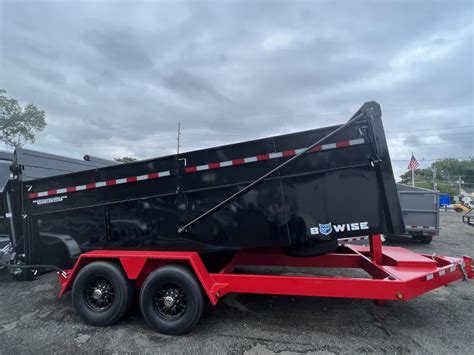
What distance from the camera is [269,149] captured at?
3.49m

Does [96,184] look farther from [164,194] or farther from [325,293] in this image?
[325,293]

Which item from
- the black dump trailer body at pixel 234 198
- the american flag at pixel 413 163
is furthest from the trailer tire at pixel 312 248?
the american flag at pixel 413 163

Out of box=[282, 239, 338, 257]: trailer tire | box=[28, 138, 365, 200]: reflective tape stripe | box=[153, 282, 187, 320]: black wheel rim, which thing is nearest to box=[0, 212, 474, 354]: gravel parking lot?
box=[153, 282, 187, 320]: black wheel rim

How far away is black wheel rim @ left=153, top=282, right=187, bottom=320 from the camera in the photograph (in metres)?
3.47

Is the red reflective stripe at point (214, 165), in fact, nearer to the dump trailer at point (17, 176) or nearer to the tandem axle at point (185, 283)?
the tandem axle at point (185, 283)

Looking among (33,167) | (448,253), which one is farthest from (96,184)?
(448,253)

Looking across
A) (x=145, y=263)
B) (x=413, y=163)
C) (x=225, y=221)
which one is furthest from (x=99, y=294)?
(x=413, y=163)

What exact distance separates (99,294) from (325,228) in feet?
10.1

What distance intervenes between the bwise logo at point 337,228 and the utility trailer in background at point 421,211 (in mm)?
6432

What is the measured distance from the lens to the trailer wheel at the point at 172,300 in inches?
133

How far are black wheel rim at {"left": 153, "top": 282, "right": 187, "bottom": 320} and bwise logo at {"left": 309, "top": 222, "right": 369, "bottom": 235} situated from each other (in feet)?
5.95

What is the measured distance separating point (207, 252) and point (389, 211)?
2290mm

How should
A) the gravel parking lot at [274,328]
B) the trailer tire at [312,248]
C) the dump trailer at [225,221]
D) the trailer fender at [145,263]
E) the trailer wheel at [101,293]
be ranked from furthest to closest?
the trailer wheel at [101,293] → the trailer tire at [312,248] → the trailer fender at [145,263] → the dump trailer at [225,221] → the gravel parking lot at [274,328]

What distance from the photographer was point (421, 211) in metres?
8.62
